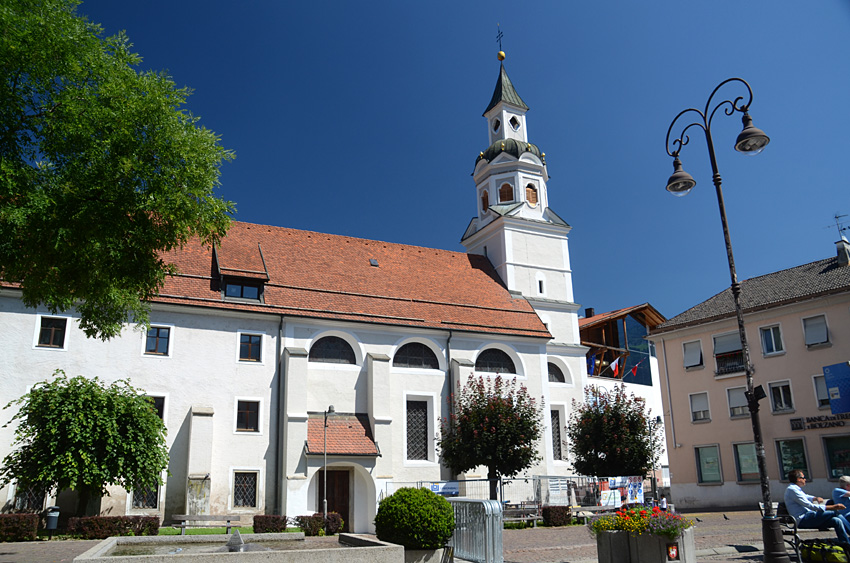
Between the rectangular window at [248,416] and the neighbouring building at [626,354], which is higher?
the neighbouring building at [626,354]

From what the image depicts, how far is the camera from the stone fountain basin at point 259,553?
980cm

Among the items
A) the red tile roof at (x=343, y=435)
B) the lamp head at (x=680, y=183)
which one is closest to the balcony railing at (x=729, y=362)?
the red tile roof at (x=343, y=435)

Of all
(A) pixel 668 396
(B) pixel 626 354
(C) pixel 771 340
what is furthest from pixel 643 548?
(B) pixel 626 354

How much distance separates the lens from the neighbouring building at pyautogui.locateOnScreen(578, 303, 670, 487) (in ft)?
161

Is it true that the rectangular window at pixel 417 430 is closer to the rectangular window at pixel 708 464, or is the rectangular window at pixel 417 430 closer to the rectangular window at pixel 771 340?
the rectangular window at pixel 708 464

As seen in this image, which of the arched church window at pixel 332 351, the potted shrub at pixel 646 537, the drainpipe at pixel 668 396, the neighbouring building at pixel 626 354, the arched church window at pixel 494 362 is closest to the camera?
the potted shrub at pixel 646 537

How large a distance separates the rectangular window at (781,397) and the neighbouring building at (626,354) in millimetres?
13520

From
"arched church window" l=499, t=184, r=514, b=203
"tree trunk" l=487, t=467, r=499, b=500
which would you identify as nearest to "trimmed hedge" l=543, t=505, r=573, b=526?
"tree trunk" l=487, t=467, r=499, b=500

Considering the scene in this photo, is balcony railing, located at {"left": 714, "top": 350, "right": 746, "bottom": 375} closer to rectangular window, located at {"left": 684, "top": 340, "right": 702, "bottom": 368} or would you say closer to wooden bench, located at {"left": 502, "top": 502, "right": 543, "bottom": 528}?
rectangular window, located at {"left": 684, "top": 340, "right": 702, "bottom": 368}

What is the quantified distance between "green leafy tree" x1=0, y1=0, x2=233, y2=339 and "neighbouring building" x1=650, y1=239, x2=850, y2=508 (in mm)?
28348

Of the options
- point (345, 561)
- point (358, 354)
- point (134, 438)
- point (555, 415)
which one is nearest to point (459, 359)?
point (358, 354)

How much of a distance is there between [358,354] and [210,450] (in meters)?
7.72

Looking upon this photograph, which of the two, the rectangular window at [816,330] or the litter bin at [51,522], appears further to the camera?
the rectangular window at [816,330]

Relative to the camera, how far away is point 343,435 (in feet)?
93.9
